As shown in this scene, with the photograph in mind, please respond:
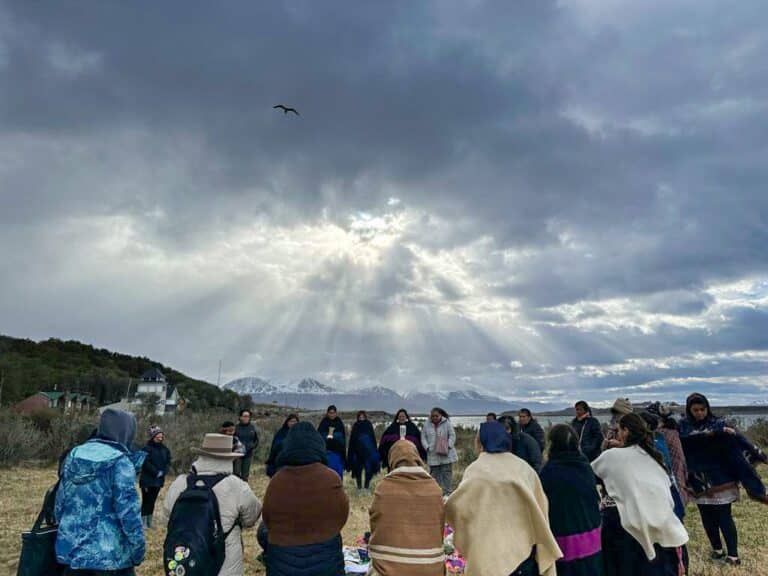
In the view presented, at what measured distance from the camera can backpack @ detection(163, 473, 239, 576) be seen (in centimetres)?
342

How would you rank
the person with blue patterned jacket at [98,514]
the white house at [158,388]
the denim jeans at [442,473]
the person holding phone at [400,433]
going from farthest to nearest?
the white house at [158,388]
the denim jeans at [442,473]
the person holding phone at [400,433]
the person with blue patterned jacket at [98,514]

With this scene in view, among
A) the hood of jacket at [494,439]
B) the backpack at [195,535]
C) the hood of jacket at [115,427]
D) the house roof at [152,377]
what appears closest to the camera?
the backpack at [195,535]

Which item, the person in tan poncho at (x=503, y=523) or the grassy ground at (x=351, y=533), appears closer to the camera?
the person in tan poncho at (x=503, y=523)

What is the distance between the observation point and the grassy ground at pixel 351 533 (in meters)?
6.28

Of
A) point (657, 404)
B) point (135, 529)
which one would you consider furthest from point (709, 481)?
point (135, 529)

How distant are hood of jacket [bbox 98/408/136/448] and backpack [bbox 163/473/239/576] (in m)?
0.67

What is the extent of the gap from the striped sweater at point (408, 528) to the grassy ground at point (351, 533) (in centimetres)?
335

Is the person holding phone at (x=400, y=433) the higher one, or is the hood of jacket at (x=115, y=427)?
the hood of jacket at (x=115, y=427)

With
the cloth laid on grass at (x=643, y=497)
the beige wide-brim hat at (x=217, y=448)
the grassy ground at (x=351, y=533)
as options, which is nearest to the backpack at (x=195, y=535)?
the beige wide-brim hat at (x=217, y=448)

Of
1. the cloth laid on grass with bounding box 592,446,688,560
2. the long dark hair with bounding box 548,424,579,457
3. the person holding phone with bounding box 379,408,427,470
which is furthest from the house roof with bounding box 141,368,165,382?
the cloth laid on grass with bounding box 592,446,688,560

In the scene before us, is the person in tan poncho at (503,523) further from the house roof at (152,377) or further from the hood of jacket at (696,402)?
the house roof at (152,377)

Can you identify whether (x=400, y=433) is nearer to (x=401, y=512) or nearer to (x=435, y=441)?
(x=435, y=441)

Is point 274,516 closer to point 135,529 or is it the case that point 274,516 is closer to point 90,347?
point 135,529

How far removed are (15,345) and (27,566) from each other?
99407 millimetres
